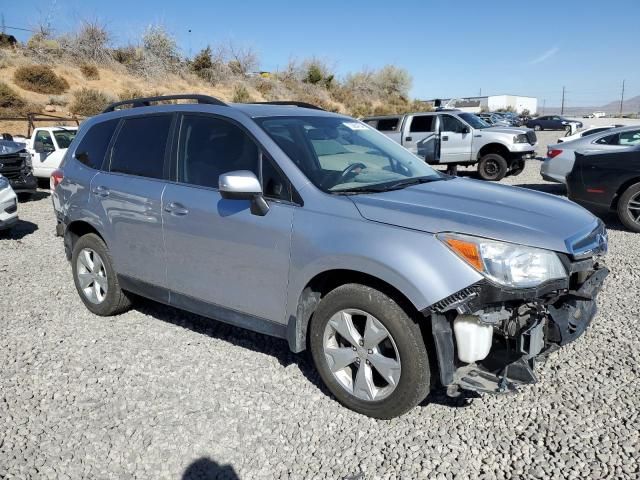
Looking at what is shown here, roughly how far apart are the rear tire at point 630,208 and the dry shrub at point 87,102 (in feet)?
85.5

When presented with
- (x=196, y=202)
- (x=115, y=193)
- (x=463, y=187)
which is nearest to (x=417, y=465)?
(x=463, y=187)

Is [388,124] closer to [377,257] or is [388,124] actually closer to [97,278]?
[97,278]

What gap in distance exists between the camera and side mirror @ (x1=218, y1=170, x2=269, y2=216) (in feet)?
10.3

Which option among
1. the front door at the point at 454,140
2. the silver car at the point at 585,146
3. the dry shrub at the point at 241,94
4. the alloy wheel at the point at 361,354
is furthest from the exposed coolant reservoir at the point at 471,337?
the dry shrub at the point at 241,94

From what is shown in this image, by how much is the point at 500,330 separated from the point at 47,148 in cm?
1392

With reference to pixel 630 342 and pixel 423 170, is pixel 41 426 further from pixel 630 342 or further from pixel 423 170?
pixel 630 342

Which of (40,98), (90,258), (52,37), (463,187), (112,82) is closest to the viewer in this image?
(463,187)

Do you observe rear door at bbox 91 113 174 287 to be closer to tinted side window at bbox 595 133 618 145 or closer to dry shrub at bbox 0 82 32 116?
tinted side window at bbox 595 133 618 145

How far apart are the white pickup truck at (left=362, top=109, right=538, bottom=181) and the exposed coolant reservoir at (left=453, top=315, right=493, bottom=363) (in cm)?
1190

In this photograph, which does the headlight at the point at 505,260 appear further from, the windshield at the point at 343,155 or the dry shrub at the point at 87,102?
the dry shrub at the point at 87,102

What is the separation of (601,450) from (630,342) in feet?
5.23

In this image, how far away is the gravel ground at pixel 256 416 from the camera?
108 inches

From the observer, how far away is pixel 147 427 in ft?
10.2

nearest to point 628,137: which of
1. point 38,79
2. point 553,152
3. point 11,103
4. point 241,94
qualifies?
point 553,152
